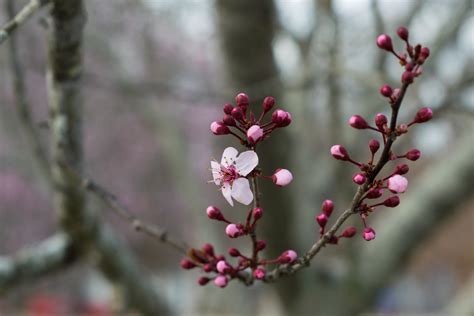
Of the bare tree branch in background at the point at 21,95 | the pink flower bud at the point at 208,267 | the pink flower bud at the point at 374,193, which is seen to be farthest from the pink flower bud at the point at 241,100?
→ the bare tree branch in background at the point at 21,95

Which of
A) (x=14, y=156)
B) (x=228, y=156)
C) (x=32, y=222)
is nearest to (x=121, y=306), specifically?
(x=228, y=156)

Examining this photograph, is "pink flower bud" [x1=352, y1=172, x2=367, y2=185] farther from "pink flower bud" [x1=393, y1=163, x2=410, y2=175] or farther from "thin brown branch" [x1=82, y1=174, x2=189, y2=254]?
"thin brown branch" [x1=82, y1=174, x2=189, y2=254]

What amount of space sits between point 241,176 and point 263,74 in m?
→ 1.78

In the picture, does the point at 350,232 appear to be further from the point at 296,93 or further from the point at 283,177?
the point at 296,93

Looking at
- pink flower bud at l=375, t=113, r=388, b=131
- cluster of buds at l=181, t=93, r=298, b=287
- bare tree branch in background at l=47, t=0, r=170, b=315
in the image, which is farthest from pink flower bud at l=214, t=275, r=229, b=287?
bare tree branch in background at l=47, t=0, r=170, b=315

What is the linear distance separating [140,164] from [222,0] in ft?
30.4

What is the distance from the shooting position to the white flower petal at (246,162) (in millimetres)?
735

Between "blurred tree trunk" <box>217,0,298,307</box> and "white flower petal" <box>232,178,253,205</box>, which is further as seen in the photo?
"blurred tree trunk" <box>217,0,298,307</box>

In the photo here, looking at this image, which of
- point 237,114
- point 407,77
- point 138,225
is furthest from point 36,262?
point 407,77

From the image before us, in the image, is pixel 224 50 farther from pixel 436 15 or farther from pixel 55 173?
pixel 436 15

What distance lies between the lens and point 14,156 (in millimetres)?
6605

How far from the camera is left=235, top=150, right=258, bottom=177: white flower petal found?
29.0 inches

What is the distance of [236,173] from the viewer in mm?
783

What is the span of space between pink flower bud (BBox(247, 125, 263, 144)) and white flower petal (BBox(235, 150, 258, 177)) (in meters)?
0.02
